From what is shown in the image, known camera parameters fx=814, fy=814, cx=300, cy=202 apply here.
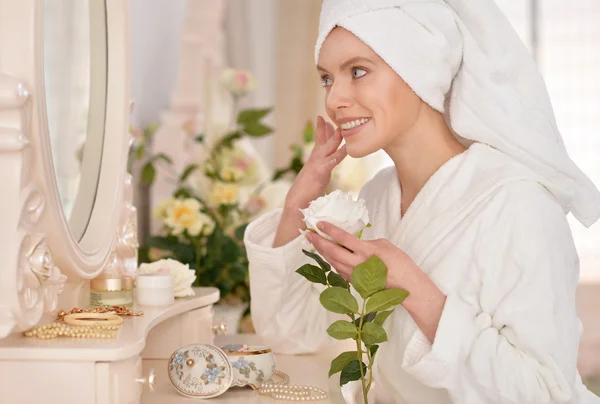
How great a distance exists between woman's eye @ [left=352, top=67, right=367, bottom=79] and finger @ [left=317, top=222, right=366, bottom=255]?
0.29m

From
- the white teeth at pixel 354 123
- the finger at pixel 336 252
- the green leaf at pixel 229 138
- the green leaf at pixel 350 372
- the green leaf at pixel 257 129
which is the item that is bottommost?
the green leaf at pixel 350 372

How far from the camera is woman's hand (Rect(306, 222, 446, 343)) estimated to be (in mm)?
1119

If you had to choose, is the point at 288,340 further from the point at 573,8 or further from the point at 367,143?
the point at 573,8

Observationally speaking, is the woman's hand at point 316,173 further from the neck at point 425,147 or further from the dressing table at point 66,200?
the dressing table at point 66,200

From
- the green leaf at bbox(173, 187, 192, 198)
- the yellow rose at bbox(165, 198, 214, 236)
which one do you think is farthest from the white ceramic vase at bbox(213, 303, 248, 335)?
the green leaf at bbox(173, 187, 192, 198)

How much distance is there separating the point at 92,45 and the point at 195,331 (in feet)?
1.79

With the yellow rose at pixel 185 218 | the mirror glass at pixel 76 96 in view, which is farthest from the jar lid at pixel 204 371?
the yellow rose at pixel 185 218

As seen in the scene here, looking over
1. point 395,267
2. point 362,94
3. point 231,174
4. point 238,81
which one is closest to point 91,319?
point 395,267

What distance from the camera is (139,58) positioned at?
7.88 feet

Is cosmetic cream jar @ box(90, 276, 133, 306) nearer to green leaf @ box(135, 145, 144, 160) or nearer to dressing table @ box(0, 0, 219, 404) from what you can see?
dressing table @ box(0, 0, 219, 404)

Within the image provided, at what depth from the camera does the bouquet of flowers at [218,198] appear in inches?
81.9

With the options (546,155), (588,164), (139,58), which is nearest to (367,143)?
(546,155)

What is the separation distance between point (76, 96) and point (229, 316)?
920 millimetres

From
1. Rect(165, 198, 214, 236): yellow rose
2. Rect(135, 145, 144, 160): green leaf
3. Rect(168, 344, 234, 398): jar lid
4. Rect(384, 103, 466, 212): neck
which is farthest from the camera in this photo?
Rect(135, 145, 144, 160): green leaf
